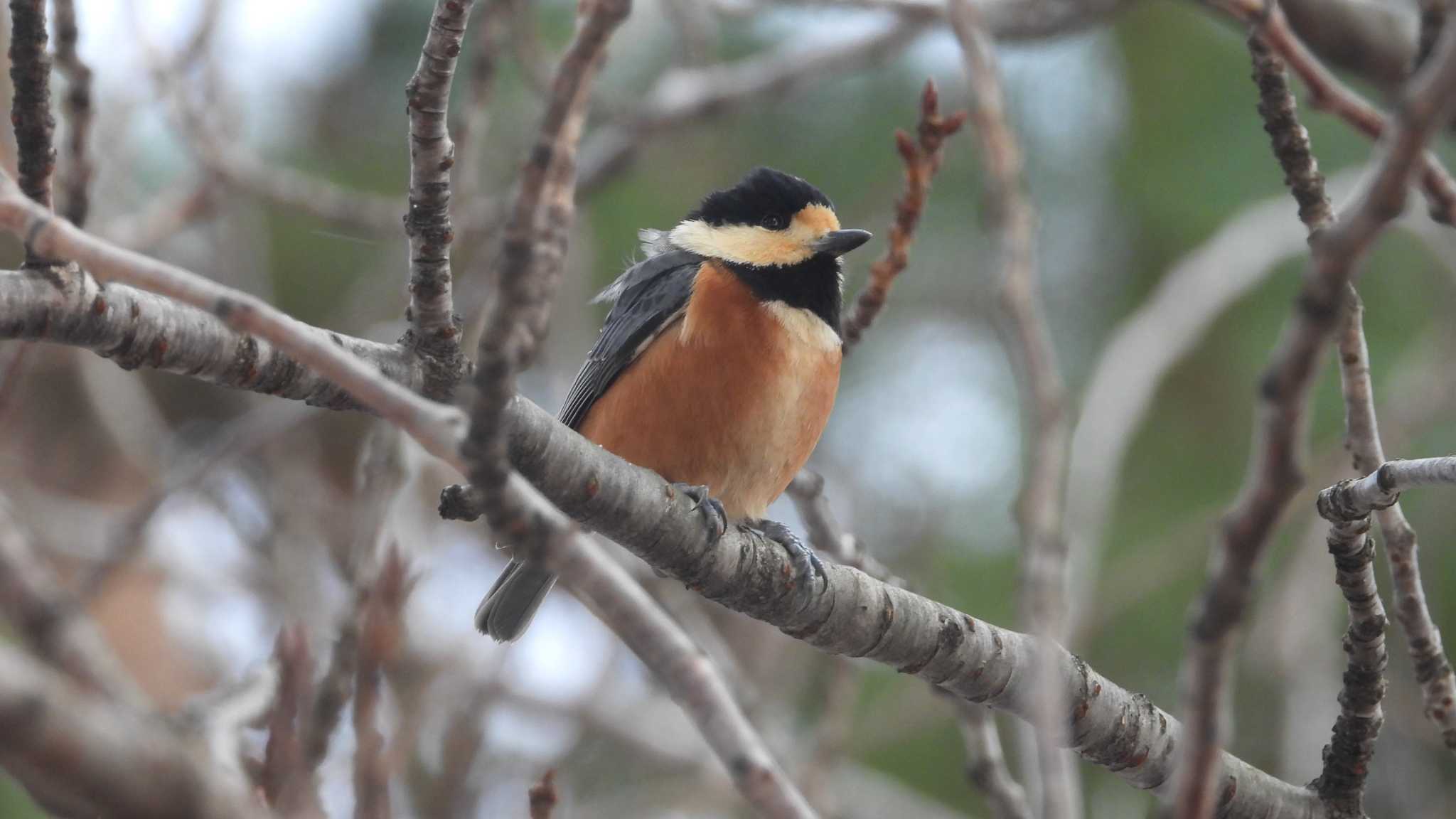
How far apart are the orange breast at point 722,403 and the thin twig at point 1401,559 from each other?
166 cm

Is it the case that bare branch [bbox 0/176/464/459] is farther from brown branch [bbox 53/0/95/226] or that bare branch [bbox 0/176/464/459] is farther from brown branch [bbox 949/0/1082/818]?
brown branch [bbox 53/0/95/226]

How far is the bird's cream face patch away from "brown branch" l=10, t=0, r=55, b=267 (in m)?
2.36

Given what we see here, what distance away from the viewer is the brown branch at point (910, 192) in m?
3.63

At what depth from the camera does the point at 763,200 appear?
4.80 metres

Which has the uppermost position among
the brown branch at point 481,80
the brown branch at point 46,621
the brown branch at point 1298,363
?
the brown branch at point 481,80

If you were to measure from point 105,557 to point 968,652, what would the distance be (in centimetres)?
269

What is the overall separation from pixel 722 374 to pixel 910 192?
29.9 inches

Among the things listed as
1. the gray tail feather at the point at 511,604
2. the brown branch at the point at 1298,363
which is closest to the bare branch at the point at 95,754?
the brown branch at the point at 1298,363

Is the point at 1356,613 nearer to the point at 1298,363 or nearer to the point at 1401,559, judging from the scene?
the point at 1401,559

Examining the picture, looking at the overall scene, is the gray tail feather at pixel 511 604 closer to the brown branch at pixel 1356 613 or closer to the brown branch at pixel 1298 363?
the brown branch at pixel 1356 613

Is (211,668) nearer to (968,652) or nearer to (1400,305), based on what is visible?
(968,652)

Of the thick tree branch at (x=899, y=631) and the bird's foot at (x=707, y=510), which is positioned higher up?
the bird's foot at (x=707, y=510)

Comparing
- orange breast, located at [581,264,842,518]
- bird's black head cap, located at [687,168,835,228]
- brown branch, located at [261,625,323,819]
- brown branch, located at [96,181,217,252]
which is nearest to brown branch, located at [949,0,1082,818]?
brown branch, located at [261,625,323,819]

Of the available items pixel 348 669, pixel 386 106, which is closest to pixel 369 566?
pixel 348 669
